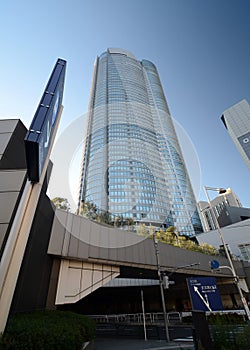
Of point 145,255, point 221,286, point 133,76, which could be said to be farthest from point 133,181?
point 133,76

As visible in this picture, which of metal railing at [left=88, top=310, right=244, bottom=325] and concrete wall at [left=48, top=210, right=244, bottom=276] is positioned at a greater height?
concrete wall at [left=48, top=210, right=244, bottom=276]

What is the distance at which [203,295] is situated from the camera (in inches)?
401

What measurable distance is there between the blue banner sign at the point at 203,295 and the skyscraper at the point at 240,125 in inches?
3043

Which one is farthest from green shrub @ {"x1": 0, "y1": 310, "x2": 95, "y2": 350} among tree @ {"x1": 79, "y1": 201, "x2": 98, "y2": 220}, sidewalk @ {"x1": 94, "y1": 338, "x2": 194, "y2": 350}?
tree @ {"x1": 79, "y1": 201, "x2": 98, "y2": 220}

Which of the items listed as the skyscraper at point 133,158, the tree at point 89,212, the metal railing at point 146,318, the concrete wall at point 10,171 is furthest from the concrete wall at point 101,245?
the skyscraper at point 133,158

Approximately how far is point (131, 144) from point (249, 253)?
5492 centimetres

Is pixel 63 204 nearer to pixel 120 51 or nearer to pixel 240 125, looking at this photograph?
pixel 240 125

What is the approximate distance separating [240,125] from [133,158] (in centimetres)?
5581

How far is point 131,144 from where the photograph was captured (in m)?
71.8

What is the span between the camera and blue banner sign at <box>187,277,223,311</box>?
9.96m

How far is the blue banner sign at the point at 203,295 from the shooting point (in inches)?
392

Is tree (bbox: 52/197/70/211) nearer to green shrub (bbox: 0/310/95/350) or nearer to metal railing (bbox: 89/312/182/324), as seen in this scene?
green shrub (bbox: 0/310/95/350)

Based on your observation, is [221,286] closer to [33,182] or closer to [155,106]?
[33,182]

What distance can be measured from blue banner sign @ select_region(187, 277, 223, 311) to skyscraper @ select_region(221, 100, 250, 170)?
77292 mm
